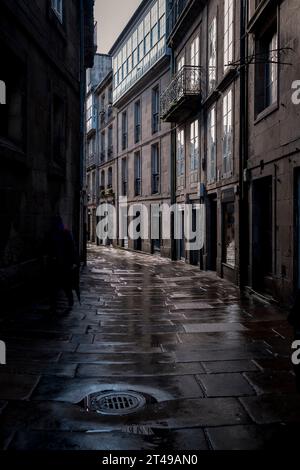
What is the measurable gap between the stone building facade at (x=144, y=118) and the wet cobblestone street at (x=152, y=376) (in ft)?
47.3

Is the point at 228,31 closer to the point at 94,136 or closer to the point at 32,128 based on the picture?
the point at 32,128

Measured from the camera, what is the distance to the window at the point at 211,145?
16.6m

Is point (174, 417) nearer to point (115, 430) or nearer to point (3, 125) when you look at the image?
point (115, 430)

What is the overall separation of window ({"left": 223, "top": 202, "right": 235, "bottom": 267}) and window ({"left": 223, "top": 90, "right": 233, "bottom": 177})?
3.61ft

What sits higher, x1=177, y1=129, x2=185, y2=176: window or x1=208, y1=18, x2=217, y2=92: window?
x1=208, y1=18, x2=217, y2=92: window

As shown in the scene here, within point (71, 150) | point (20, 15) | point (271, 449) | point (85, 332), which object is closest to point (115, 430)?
point (271, 449)

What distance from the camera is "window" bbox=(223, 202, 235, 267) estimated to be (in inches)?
571

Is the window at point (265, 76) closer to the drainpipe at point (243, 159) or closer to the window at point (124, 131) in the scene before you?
the drainpipe at point (243, 159)

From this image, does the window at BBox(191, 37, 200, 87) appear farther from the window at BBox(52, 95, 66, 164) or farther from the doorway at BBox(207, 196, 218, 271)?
the window at BBox(52, 95, 66, 164)

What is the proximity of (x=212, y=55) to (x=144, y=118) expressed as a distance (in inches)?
422

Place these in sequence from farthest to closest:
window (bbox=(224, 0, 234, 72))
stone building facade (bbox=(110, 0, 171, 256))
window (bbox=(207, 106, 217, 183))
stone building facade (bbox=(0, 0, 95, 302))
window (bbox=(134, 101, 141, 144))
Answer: window (bbox=(134, 101, 141, 144)) < stone building facade (bbox=(110, 0, 171, 256)) < window (bbox=(207, 106, 217, 183)) < window (bbox=(224, 0, 234, 72)) < stone building facade (bbox=(0, 0, 95, 302))

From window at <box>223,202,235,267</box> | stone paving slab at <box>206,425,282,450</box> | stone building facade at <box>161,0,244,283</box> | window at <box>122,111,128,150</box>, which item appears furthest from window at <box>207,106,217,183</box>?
window at <box>122,111,128,150</box>

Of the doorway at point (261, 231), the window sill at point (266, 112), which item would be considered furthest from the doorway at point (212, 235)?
the window sill at point (266, 112)

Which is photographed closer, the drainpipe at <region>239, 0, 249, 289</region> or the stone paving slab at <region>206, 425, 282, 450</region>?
the stone paving slab at <region>206, 425, 282, 450</region>
